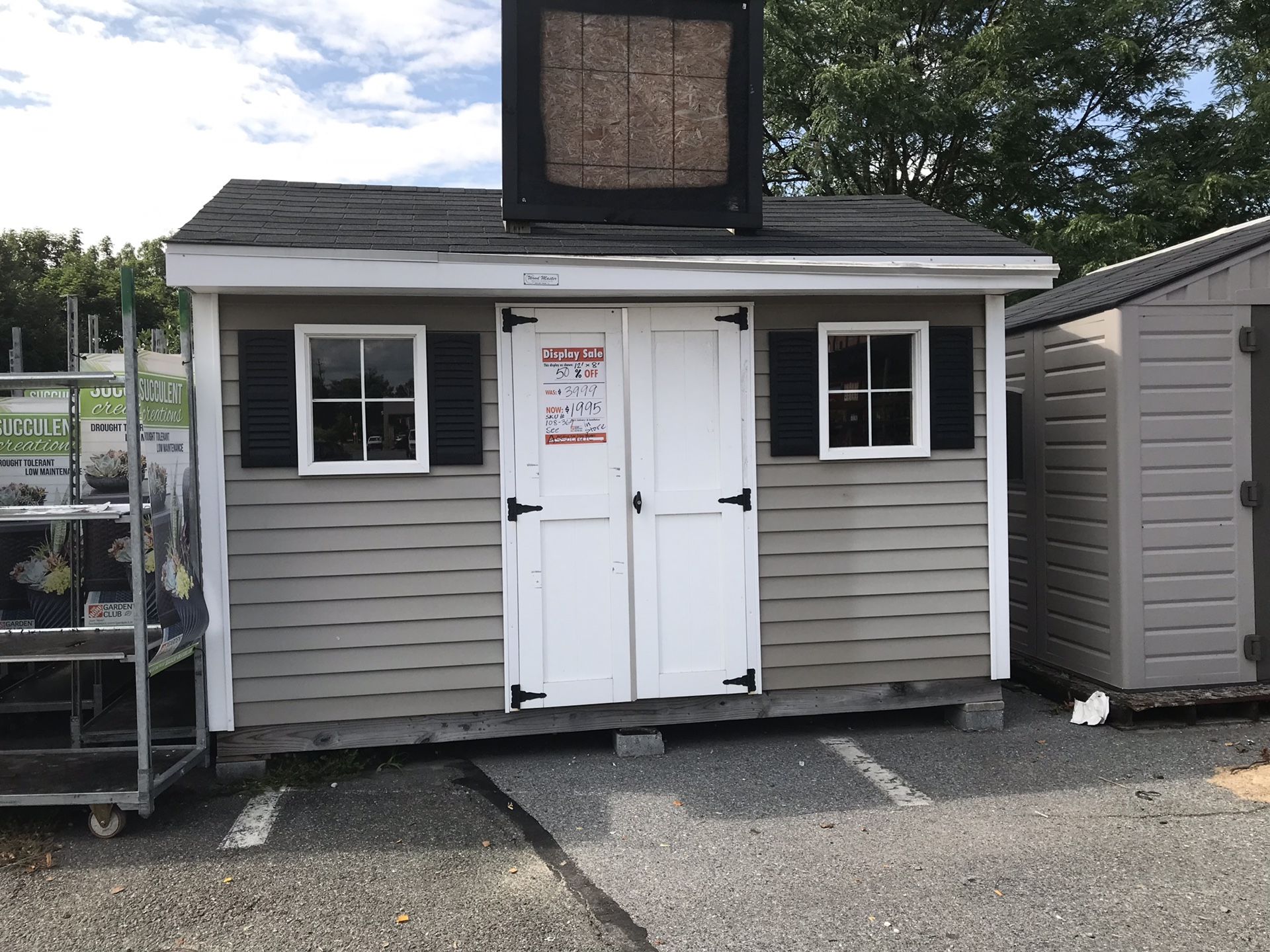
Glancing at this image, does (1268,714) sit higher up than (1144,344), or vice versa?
(1144,344)

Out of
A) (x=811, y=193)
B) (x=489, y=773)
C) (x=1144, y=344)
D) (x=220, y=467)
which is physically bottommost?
(x=489, y=773)

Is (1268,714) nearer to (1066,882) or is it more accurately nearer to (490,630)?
(1066,882)

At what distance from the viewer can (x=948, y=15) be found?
1488 centimetres

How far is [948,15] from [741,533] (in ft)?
42.8

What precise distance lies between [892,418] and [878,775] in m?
1.81

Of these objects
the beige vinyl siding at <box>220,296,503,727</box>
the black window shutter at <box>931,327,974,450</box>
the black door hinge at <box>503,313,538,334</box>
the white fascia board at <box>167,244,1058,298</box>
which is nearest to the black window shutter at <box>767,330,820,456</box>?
the white fascia board at <box>167,244,1058,298</box>

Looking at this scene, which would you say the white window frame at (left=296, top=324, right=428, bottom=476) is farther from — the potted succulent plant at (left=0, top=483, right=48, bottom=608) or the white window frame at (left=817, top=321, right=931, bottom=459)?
the white window frame at (left=817, top=321, right=931, bottom=459)

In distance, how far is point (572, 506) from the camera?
4.85 m

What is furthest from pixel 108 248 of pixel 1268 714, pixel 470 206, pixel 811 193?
pixel 1268 714

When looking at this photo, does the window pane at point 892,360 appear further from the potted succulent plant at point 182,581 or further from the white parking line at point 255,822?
the white parking line at point 255,822

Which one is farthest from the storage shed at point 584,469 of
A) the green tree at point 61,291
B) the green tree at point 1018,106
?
the green tree at point 61,291

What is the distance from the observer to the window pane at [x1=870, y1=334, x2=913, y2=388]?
509 centimetres

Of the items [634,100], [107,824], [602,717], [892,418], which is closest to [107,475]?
[107,824]

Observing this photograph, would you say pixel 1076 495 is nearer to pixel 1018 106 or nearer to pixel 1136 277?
pixel 1136 277
